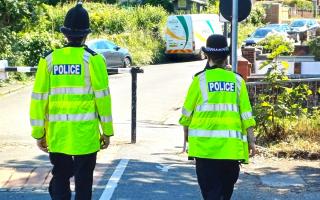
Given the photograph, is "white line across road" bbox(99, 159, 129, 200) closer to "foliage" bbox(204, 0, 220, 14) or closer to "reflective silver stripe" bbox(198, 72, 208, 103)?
"reflective silver stripe" bbox(198, 72, 208, 103)

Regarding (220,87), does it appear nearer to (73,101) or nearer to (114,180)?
(73,101)

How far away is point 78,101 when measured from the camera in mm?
4770

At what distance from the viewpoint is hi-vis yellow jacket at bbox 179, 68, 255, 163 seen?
477cm

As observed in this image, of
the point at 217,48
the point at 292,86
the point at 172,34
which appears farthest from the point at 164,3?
the point at 217,48

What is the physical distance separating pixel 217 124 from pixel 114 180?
8.71ft

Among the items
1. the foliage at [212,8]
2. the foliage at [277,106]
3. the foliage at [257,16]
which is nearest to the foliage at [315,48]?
the foliage at [277,106]

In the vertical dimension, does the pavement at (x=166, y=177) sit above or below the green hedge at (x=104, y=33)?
below

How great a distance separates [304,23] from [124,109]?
37060 millimetres

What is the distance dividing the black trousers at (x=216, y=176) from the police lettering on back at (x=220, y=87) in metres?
0.57

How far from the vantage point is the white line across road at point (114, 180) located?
651cm

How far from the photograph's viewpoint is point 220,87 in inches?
190

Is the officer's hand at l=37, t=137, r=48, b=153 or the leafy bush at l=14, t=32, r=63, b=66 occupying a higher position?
the leafy bush at l=14, t=32, r=63, b=66

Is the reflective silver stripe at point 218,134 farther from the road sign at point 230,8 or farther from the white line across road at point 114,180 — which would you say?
the road sign at point 230,8

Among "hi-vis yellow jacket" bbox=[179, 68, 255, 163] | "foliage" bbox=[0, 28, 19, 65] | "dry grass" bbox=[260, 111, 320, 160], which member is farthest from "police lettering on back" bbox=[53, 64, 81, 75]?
"foliage" bbox=[0, 28, 19, 65]
